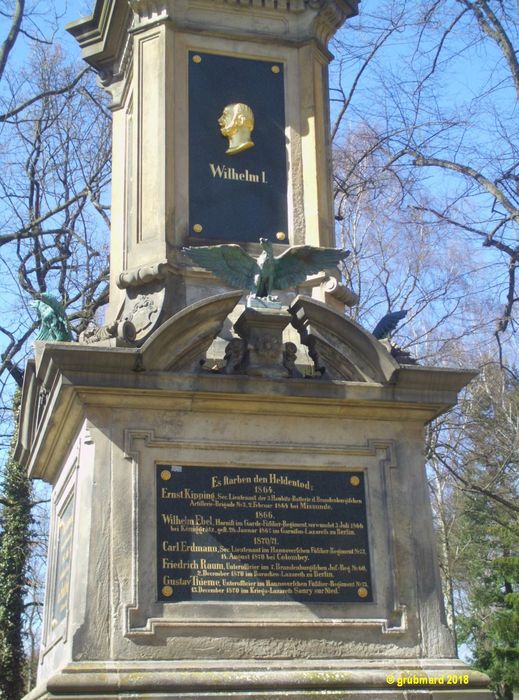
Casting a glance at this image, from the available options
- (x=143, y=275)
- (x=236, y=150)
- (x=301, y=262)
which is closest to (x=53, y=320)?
(x=143, y=275)

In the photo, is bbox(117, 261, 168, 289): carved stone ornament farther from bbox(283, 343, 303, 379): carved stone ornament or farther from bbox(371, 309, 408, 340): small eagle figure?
bbox(371, 309, 408, 340): small eagle figure

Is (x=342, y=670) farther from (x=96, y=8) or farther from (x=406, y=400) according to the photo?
(x=96, y=8)

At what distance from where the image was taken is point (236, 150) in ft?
33.6

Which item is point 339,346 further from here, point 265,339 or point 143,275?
point 143,275

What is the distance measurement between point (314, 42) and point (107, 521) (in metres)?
5.57

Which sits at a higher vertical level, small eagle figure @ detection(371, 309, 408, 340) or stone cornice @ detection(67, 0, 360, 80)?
stone cornice @ detection(67, 0, 360, 80)

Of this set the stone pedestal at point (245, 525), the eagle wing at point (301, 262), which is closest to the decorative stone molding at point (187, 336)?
the stone pedestal at point (245, 525)

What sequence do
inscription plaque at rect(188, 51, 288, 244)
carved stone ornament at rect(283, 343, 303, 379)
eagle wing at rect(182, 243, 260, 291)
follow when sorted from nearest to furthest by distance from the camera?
carved stone ornament at rect(283, 343, 303, 379) < eagle wing at rect(182, 243, 260, 291) < inscription plaque at rect(188, 51, 288, 244)

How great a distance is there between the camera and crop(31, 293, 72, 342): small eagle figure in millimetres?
9398

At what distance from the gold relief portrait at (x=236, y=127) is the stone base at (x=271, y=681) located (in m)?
4.92

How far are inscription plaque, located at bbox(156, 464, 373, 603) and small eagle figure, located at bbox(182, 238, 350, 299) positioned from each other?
5.51 feet

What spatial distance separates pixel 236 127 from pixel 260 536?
4097 mm

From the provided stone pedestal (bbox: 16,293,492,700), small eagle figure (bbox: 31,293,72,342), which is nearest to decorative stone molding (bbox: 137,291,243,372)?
stone pedestal (bbox: 16,293,492,700)

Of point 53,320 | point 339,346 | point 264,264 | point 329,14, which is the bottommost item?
point 339,346
